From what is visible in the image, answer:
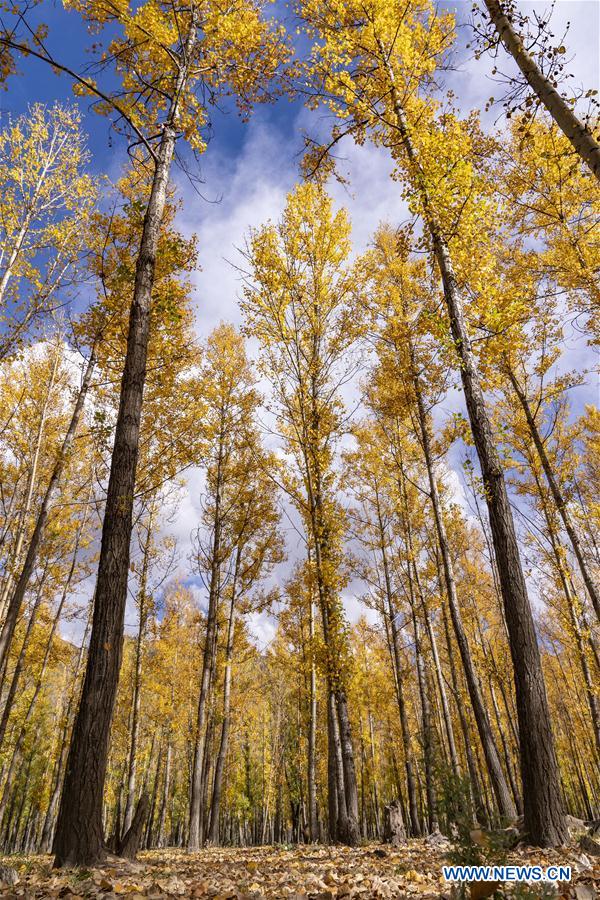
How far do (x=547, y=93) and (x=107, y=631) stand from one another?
6552mm

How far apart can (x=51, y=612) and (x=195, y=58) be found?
51.6 feet

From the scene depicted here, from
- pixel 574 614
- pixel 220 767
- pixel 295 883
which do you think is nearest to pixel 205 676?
pixel 220 767

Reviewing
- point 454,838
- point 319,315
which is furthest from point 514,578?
point 319,315

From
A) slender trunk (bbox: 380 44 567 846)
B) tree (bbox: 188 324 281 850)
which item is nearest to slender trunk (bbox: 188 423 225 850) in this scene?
tree (bbox: 188 324 281 850)

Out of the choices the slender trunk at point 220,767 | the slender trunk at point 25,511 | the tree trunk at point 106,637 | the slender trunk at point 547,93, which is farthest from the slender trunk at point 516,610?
the slender trunk at point 25,511

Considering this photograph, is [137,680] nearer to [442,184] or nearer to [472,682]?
[472,682]

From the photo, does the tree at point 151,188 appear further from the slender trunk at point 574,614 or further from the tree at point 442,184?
the slender trunk at point 574,614

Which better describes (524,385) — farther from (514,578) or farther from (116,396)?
(116,396)

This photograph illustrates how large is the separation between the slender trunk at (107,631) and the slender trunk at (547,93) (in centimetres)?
444

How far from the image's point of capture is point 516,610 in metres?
5.04

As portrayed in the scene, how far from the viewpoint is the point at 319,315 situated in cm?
944

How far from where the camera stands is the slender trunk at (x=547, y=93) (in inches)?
153

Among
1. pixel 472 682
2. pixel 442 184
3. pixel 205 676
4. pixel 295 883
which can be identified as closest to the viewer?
pixel 295 883

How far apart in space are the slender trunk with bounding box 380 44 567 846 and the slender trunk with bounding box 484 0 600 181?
6.26ft
